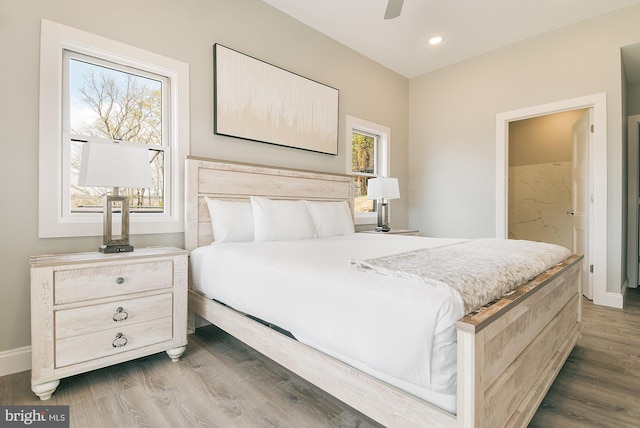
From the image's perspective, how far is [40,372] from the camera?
162 cm

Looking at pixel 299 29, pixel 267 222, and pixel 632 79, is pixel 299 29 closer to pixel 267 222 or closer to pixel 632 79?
pixel 267 222

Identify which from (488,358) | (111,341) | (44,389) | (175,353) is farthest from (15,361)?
(488,358)

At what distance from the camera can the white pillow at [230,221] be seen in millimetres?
2504

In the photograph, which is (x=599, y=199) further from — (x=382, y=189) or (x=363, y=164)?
(x=363, y=164)

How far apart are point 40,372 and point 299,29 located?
138 inches

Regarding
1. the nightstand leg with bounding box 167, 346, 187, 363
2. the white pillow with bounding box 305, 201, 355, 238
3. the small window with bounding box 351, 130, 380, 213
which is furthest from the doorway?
the nightstand leg with bounding box 167, 346, 187, 363

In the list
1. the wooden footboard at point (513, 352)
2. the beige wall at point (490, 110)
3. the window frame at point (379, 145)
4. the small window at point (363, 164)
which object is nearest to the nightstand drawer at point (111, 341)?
the wooden footboard at point (513, 352)

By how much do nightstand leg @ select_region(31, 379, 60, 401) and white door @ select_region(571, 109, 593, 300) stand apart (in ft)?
15.1

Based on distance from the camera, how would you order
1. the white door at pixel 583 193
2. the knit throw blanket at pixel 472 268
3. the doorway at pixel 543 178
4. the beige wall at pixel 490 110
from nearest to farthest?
the knit throw blanket at pixel 472 268 < the beige wall at pixel 490 110 < the white door at pixel 583 193 < the doorway at pixel 543 178

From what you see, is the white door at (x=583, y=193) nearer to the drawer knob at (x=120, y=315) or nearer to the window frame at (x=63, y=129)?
the window frame at (x=63, y=129)

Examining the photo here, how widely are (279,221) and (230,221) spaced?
1.29 ft

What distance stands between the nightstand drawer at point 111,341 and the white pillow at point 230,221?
719 mm

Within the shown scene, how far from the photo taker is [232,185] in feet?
9.21

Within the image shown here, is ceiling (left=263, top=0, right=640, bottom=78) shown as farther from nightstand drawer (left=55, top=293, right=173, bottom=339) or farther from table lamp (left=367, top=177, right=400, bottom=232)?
nightstand drawer (left=55, top=293, right=173, bottom=339)
